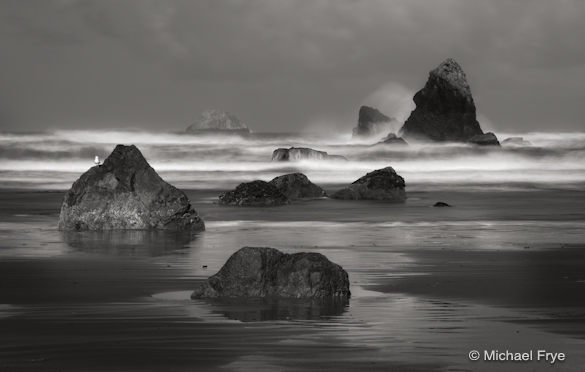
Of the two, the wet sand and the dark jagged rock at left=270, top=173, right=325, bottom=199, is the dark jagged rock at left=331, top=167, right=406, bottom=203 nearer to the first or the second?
the dark jagged rock at left=270, top=173, right=325, bottom=199

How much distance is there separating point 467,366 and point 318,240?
1067cm

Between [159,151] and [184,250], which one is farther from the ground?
[159,151]

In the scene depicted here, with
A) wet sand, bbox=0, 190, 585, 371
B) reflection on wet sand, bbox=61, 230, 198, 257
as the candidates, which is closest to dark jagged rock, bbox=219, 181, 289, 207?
wet sand, bbox=0, 190, 585, 371

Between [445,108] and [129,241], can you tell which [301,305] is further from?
[445,108]

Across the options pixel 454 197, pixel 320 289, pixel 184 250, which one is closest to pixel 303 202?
pixel 454 197

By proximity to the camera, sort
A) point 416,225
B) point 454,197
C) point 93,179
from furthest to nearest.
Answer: point 454,197, point 416,225, point 93,179

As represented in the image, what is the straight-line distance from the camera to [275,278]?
1224 centimetres

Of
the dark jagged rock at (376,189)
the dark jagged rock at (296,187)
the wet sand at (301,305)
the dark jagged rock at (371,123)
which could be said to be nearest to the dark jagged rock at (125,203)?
the wet sand at (301,305)

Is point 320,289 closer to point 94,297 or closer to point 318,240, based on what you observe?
point 94,297

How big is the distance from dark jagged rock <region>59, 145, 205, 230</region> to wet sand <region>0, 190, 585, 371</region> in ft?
1.96

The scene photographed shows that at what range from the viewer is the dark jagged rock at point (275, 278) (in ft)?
39.8

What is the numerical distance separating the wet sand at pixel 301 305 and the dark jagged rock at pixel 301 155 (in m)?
30.2

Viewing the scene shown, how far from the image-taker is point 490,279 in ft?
46.0

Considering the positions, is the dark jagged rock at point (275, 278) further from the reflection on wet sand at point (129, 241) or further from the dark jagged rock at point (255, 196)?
the dark jagged rock at point (255, 196)
